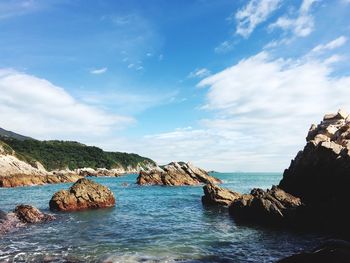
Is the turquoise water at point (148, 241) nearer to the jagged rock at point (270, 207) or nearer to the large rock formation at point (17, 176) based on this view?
the jagged rock at point (270, 207)

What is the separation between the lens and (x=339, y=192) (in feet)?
91.2

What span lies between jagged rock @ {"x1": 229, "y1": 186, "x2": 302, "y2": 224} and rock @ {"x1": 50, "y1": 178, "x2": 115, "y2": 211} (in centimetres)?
1687

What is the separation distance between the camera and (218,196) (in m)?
45.0

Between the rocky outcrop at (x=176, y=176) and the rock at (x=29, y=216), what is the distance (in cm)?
6467

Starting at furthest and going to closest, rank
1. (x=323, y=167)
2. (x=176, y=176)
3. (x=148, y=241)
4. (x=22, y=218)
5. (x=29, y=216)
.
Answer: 1. (x=176, y=176)
2. (x=29, y=216)
3. (x=22, y=218)
4. (x=323, y=167)
5. (x=148, y=241)

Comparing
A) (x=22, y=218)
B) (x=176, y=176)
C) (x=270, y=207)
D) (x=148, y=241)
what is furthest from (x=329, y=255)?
(x=176, y=176)

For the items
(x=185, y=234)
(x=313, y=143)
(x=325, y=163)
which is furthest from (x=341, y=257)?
(x=313, y=143)

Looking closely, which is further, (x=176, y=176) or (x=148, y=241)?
(x=176, y=176)

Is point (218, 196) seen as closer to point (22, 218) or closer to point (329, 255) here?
point (22, 218)

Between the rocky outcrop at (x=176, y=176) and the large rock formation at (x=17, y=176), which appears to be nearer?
the rocky outcrop at (x=176, y=176)

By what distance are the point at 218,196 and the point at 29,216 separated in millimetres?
23487

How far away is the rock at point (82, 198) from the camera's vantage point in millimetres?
39469

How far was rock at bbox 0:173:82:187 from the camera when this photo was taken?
9639 centimetres

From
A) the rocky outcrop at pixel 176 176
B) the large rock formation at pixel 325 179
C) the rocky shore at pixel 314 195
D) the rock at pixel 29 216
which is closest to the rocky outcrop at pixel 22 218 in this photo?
the rock at pixel 29 216
